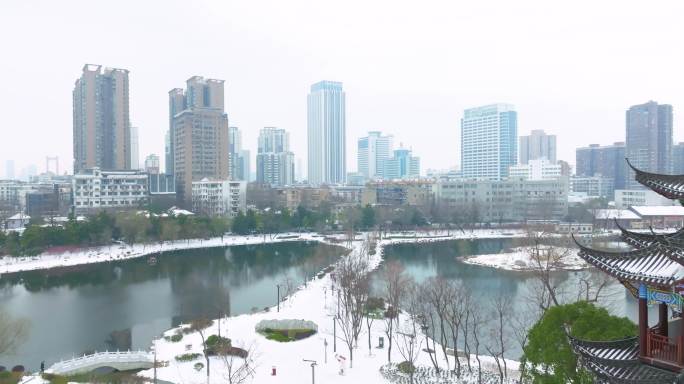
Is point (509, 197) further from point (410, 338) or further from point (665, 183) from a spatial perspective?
point (665, 183)

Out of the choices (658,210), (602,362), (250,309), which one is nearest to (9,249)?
(250,309)

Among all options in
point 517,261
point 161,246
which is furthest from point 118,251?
point 517,261

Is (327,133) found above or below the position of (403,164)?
above

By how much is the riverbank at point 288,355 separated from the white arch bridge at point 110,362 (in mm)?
495

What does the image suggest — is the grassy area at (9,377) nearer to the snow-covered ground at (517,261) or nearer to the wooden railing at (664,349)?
the wooden railing at (664,349)

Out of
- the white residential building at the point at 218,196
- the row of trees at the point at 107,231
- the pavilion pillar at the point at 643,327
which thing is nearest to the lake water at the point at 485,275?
the pavilion pillar at the point at 643,327

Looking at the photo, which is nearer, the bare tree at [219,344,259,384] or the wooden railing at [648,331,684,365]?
the wooden railing at [648,331,684,365]

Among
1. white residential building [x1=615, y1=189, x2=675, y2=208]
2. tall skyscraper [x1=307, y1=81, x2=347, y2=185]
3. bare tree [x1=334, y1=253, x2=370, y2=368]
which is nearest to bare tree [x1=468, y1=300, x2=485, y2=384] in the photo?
bare tree [x1=334, y1=253, x2=370, y2=368]

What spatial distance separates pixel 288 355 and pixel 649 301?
11.9 m

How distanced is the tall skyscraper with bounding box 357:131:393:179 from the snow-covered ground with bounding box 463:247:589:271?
11293 cm

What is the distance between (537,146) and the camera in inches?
4781

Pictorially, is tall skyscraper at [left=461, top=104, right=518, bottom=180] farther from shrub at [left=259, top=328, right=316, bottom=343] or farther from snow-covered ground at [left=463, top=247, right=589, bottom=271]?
shrub at [left=259, top=328, right=316, bottom=343]

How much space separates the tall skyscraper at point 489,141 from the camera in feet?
364

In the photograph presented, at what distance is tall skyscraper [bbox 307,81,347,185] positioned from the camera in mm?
134125
